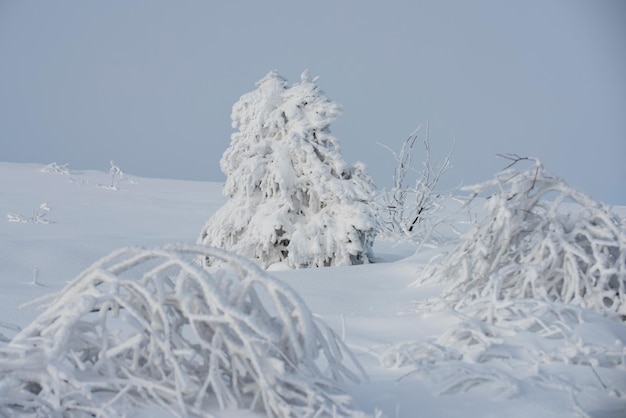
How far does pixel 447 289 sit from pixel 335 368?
2711 millimetres

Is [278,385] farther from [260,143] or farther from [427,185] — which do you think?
[427,185]

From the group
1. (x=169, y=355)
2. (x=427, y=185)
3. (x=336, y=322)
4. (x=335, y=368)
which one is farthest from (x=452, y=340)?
(x=427, y=185)

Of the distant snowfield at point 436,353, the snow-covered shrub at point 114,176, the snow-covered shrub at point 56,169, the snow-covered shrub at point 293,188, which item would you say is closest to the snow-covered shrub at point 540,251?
the distant snowfield at point 436,353

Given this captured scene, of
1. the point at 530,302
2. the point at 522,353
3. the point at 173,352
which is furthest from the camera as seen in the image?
the point at 530,302

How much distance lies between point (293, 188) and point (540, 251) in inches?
267

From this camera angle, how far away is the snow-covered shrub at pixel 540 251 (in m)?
4.38

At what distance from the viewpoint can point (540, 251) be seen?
4586mm

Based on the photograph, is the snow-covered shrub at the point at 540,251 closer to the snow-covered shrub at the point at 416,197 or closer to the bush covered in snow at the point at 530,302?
the bush covered in snow at the point at 530,302

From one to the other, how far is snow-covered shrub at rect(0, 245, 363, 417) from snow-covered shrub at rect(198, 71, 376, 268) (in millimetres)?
8161

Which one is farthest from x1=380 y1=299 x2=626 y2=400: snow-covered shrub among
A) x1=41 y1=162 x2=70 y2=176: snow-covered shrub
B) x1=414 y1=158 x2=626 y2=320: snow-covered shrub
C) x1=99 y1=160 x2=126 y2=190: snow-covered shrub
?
x1=41 y1=162 x2=70 y2=176: snow-covered shrub

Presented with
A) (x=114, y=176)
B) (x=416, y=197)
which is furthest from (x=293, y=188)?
(x=114, y=176)

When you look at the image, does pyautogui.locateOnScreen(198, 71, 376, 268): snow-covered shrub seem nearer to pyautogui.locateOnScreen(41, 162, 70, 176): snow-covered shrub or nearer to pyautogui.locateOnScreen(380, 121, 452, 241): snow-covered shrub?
pyautogui.locateOnScreen(380, 121, 452, 241): snow-covered shrub

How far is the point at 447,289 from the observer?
15.6 ft

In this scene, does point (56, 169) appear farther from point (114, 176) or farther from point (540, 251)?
point (540, 251)
